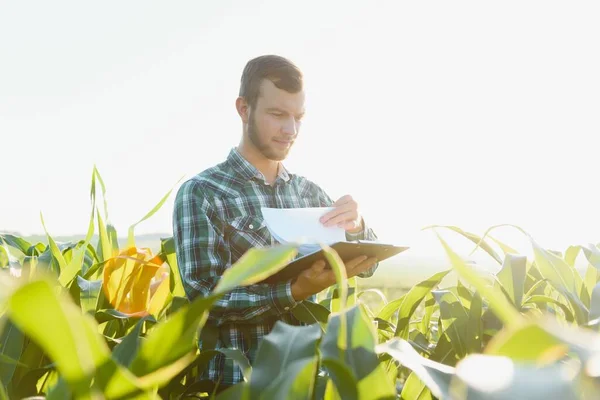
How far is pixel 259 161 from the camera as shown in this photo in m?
1.84

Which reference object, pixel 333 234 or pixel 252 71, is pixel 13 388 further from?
pixel 252 71

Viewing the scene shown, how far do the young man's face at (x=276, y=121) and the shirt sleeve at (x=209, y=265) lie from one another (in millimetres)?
289

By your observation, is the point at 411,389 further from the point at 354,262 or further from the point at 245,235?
the point at 245,235

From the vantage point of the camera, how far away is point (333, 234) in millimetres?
1404

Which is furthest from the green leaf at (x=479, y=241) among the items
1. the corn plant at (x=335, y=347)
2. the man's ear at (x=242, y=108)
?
→ the man's ear at (x=242, y=108)

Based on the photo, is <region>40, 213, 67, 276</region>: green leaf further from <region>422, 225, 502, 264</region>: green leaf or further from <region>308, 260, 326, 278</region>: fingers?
<region>422, 225, 502, 264</region>: green leaf

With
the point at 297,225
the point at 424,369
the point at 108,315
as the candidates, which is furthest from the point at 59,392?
the point at 297,225

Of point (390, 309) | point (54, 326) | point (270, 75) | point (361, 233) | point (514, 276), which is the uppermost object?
point (270, 75)

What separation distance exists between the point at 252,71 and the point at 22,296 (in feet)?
5.67

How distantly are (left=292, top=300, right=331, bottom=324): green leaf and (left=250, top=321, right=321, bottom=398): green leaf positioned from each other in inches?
18.4

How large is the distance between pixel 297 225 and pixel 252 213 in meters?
0.36

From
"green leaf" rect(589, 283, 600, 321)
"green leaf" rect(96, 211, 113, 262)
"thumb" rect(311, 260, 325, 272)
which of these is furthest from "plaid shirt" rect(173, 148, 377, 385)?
"green leaf" rect(589, 283, 600, 321)

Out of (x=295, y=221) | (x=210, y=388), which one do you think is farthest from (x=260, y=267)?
(x=295, y=221)

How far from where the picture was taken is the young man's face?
178 cm
